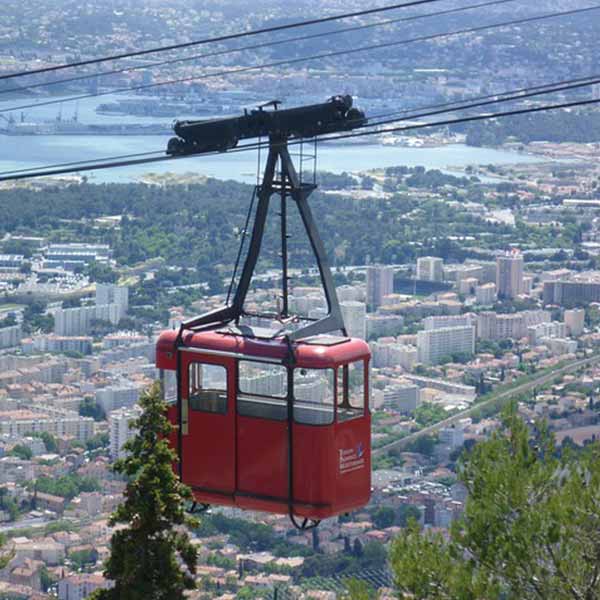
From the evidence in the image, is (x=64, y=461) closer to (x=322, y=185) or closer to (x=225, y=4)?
(x=322, y=185)

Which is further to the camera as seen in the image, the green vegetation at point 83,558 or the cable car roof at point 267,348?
the green vegetation at point 83,558

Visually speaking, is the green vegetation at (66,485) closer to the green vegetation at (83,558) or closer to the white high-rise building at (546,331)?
the green vegetation at (83,558)

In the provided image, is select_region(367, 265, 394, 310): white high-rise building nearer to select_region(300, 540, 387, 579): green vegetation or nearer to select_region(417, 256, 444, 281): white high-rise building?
select_region(417, 256, 444, 281): white high-rise building

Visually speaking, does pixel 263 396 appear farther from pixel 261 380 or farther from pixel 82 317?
pixel 82 317

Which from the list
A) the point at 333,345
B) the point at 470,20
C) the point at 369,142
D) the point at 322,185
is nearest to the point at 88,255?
the point at 322,185

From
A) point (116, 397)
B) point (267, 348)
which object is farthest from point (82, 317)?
point (267, 348)

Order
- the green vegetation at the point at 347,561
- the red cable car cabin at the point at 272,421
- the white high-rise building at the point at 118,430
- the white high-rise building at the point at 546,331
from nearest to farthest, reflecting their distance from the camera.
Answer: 1. the red cable car cabin at the point at 272,421
2. the green vegetation at the point at 347,561
3. the white high-rise building at the point at 118,430
4. the white high-rise building at the point at 546,331

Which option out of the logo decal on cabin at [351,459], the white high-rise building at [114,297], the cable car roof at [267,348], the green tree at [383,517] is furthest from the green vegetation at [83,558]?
the white high-rise building at [114,297]
